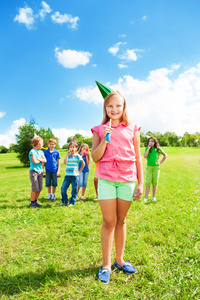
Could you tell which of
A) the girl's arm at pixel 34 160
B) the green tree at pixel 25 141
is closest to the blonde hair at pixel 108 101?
the girl's arm at pixel 34 160

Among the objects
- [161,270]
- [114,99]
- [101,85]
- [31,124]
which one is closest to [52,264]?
[161,270]

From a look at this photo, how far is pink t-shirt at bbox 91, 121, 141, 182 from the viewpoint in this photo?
7.53 ft

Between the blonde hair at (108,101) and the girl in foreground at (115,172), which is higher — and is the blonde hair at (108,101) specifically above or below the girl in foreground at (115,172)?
above

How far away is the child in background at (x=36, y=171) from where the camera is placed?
5.47m

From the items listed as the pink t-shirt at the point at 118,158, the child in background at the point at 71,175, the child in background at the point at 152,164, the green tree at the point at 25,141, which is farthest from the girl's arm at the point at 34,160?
the green tree at the point at 25,141

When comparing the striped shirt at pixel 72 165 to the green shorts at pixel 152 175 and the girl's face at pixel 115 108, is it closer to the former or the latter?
the green shorts at pixel 152 175

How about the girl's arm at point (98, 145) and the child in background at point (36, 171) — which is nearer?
the girl's arm at point (98, 145)

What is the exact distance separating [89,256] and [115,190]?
129cm

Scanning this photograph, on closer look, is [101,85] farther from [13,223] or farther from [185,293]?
[13,223]

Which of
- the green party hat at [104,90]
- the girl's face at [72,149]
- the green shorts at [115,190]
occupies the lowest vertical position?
the green shorts at [115,190]

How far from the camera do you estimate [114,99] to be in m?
2.38

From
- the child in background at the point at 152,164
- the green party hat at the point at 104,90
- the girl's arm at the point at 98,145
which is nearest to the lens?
the girl's arm at the point at 98,145

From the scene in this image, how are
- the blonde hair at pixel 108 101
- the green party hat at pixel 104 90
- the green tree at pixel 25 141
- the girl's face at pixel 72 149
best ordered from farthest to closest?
the green tree at pixel 25 141
the girl's face at pixel 72 149
the green party hat at pixel 104 90
the blonde hair at pixel 108 101

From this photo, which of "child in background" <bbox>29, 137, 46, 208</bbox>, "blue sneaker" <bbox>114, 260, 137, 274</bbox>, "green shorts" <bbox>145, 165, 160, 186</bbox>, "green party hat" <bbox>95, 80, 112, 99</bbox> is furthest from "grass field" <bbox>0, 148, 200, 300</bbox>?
"green party hat" <bbox>95, 80, 112, 99</bbox>
